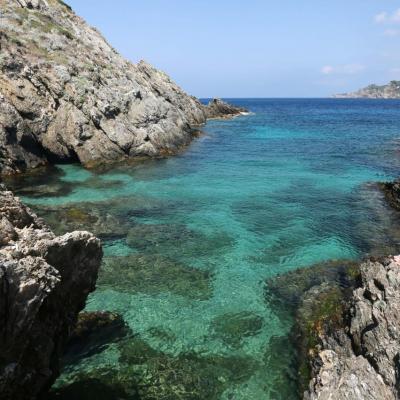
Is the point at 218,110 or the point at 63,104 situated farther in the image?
the point at 218,110

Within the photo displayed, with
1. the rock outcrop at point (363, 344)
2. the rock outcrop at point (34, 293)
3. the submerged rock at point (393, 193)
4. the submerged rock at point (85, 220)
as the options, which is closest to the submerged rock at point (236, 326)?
the rock outcrop at point (363, 344)

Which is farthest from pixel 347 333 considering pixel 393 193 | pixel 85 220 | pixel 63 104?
pixel 63 104

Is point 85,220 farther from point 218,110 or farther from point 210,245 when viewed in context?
point 218,110

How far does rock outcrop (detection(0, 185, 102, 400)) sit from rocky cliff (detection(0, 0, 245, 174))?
113 feet

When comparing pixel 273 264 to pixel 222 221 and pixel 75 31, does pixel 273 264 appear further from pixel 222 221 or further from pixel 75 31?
pixel 75 31

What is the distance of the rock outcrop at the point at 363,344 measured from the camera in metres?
12.6

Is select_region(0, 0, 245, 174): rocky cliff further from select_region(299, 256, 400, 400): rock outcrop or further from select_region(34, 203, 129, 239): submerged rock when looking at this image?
select_region(299, 256, 400, 400): rock outcrop

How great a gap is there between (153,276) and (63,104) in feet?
125

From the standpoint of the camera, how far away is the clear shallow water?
1627cm

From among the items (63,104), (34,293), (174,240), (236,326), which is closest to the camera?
(34,293)

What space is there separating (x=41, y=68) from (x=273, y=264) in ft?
150

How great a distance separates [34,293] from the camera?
11.4 m

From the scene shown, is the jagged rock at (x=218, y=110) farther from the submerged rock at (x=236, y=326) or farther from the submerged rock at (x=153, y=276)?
the submerged rock at (x=236, y=326)

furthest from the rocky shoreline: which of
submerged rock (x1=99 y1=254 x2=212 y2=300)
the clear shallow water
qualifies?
submerged rock (x1=99 y1=254 x2=212 y2=300)
